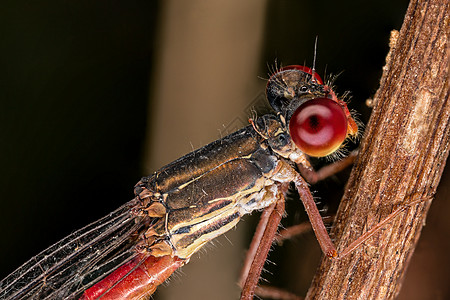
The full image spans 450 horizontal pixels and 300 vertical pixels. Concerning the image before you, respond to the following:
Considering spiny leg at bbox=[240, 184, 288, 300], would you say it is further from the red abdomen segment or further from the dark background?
the dark background

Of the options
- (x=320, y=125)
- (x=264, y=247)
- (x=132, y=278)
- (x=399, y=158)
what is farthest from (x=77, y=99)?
(x=399, y=158)

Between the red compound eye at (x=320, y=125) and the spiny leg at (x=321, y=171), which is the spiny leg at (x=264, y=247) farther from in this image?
the red compound eye at (x=320, y=125)

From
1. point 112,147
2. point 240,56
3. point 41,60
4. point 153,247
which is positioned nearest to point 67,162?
point 112,147

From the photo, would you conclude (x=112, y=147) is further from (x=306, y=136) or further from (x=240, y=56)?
(x=306, y=136)

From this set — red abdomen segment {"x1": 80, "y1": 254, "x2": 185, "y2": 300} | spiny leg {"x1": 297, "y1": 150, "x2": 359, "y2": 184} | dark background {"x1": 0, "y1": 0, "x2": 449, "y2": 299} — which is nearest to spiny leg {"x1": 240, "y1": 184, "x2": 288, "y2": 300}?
spiny leg {"x1": 297, "y1": 150, "x2": 359, "y2": 184}

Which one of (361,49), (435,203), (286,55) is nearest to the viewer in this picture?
(435,203)

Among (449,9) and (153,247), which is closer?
(449,9)

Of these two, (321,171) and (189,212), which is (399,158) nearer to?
(321,171)
